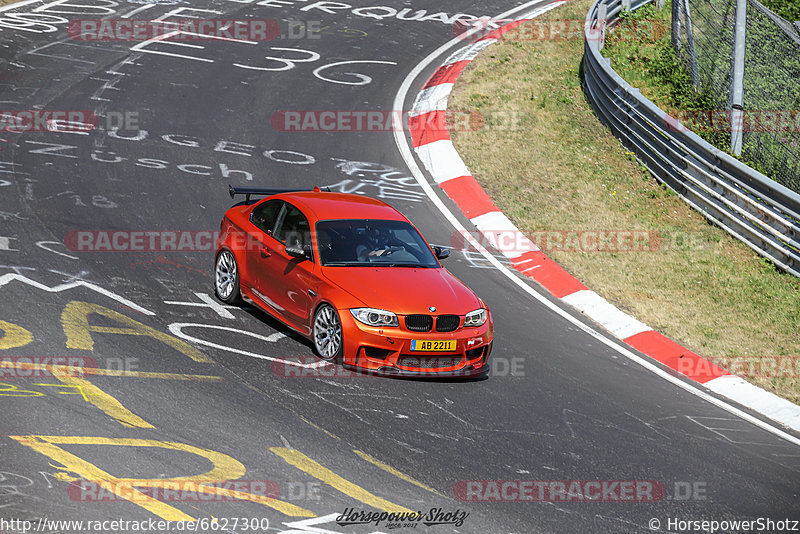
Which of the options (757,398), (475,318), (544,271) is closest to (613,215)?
(544,271)

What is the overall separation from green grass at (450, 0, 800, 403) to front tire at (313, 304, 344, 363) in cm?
486

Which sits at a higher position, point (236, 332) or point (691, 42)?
point (691, 42)

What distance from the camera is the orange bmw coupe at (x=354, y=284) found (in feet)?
30.6

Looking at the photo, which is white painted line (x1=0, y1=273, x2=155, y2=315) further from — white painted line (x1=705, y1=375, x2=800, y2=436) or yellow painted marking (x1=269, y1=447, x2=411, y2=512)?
white painted line (x1=705, y1=375, x2=800, y2=436)

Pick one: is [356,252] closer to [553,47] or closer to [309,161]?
[309,161]

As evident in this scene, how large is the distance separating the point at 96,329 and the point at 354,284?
2.78 meters

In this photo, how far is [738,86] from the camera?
15359 mm

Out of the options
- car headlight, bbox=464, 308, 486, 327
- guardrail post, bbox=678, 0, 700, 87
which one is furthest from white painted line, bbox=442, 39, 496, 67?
car headlight, bbox=464, 308, 486, 327

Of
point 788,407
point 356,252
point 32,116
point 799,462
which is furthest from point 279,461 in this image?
point 32,116

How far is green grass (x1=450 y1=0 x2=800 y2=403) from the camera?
12.4 m

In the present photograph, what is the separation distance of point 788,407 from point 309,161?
29.1ft

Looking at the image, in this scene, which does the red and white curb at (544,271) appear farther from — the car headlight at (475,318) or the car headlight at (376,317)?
the car headlight at (376,317)

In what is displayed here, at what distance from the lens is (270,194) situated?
11.4 m

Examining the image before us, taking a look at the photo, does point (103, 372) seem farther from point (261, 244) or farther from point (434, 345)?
point (434, 345)
